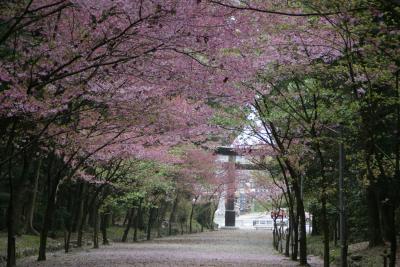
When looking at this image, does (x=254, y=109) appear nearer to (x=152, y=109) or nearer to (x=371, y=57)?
(x=152, y=109)

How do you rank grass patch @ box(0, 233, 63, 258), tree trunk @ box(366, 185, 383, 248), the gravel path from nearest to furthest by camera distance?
the gravel path, grass patch @ box(0, 233, 63, 258), tree trunk @ box(366, 185, 383, 248)

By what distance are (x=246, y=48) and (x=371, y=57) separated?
2676 mm

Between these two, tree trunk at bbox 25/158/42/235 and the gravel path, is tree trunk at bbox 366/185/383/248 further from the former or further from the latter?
tree trunk at bbox 25/158/42/235

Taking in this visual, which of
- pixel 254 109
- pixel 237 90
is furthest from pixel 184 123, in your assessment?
pixel 254 109

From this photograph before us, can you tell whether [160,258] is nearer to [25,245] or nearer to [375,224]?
[25,245]

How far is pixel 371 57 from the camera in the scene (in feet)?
26.7

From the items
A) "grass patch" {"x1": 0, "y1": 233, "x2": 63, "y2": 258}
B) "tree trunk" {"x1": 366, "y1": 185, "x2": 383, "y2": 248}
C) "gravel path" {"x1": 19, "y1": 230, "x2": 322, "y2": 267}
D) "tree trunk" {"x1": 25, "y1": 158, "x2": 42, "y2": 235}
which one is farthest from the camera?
"tree trunk" {"x1": 25, "y1": 158, "x2": 42, "y2": 235}

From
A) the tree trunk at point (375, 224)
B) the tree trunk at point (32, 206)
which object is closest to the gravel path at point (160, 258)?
the tree trunk at point (375, 224)

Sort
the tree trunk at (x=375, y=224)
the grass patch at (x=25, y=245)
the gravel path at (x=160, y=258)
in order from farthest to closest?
the tree trunk at (x=375, y=224)
the grass patch at (x=25, y=245)
the gravel path at (x=160, y=258)

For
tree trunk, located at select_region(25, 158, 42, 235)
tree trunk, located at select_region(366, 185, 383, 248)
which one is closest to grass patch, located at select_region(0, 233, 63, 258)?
tree trunk, located at select_region(25, 158, 42, 235)

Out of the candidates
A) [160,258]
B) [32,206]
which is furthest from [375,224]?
[32,206]

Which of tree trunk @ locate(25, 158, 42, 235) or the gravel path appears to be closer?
the gravel path

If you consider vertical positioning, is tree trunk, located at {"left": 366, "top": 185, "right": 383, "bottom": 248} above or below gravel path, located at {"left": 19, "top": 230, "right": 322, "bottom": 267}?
above

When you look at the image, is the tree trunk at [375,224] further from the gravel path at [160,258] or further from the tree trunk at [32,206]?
the tree trunk at [32,206]
